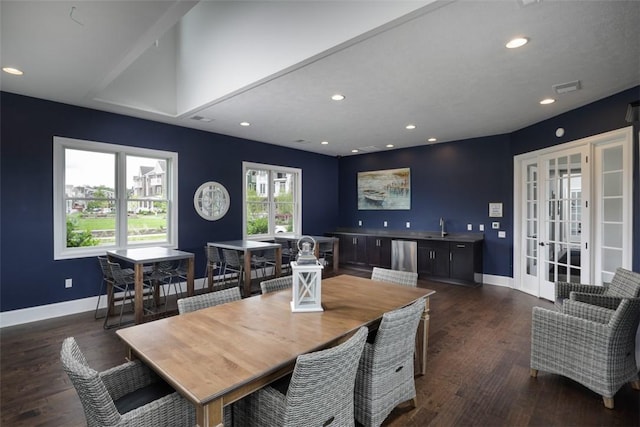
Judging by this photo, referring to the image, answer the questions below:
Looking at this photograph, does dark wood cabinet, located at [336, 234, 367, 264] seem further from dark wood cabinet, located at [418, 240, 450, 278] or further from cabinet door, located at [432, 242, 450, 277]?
cabinet door, located at [432, 242, 450, 277]

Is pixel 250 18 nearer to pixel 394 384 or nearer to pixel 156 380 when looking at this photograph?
pixel 156 380

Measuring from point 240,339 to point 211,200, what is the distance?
4606 mm

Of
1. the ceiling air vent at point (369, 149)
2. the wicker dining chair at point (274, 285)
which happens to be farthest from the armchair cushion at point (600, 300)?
the ceiling air vent at point (369, 149)

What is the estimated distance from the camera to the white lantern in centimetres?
208

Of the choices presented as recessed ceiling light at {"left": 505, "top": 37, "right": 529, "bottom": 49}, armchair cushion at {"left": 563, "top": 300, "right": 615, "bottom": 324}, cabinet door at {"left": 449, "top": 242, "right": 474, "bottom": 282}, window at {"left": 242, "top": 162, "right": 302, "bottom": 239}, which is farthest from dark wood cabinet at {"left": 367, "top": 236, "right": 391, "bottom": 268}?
recessed ceiling light at {"left": 505, "top": 37, "right": 529, "bottom": 49}

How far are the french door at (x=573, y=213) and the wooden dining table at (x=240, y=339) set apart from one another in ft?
9.68

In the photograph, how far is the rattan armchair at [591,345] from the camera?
7.36 feet

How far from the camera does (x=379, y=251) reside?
700cm

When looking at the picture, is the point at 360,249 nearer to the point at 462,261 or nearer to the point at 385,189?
the point at 385,189

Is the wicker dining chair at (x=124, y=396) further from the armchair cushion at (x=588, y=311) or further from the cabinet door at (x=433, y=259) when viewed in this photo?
the cabinet door at (x=433, y=259)

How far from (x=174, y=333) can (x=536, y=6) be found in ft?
10.1

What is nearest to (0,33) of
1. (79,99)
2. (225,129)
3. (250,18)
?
(79,99)

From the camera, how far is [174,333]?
1.75m

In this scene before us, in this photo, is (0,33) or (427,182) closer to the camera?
(0,33)
